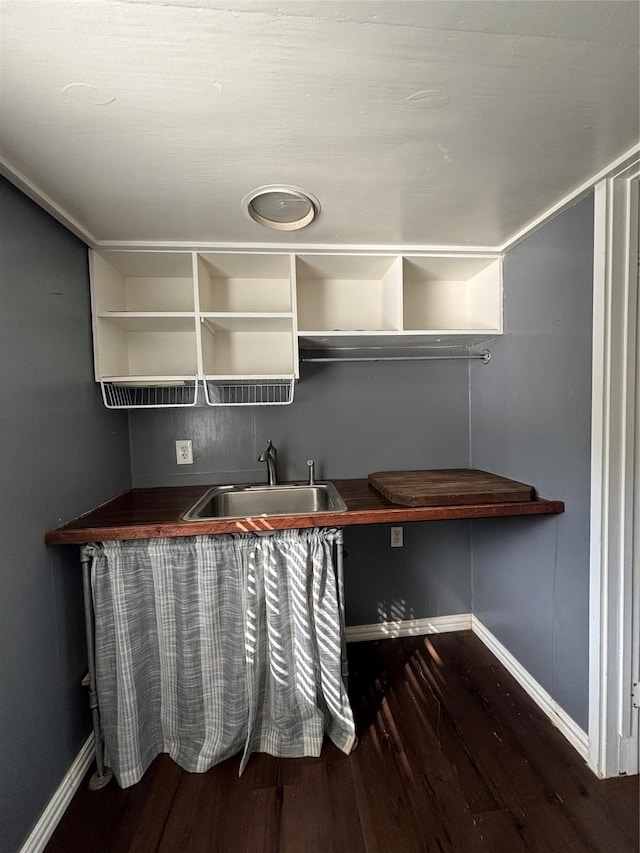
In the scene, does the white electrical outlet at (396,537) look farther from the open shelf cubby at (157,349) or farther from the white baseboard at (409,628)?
the open shelf cubby at (157,349)

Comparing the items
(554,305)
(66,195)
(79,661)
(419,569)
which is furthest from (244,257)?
(419,569)

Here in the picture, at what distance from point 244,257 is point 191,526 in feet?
3.72

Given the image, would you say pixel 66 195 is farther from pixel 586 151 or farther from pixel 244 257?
pixel 586 151

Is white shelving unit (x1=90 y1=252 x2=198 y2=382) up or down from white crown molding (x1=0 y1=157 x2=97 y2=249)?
down

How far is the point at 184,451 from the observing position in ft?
5.86

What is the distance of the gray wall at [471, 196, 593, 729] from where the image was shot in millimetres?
1226

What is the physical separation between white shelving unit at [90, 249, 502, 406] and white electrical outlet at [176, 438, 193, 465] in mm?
212

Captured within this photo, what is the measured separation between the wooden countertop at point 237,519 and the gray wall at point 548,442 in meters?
0.16

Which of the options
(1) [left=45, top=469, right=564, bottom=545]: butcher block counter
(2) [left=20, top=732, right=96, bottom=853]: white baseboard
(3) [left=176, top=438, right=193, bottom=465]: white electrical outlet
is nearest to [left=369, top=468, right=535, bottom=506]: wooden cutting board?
(1) [left=45, top=469, right=564, bottom=545]: butcher block counter

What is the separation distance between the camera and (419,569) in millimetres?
1946

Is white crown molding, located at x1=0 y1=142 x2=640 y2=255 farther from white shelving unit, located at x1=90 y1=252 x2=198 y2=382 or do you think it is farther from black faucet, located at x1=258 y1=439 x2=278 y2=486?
black faucet, located at x1=258 y1=439 x2=278 y2=486

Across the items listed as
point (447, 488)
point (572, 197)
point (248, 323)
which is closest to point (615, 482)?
point (447, 488)

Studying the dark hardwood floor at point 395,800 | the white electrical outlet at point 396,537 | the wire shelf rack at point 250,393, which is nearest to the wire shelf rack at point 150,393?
the wire shelf rack at point 250,393

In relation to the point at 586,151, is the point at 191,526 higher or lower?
lower
